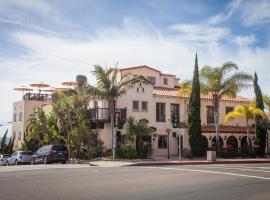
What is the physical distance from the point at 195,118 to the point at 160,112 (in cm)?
406

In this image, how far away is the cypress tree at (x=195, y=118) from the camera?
3438 centimetres

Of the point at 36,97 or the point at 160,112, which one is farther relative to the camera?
the point at 36,97

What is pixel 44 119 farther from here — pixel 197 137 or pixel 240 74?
pixel 240 74

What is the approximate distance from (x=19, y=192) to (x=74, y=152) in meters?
21.1

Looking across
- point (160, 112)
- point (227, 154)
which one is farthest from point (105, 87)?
point (227, 154)

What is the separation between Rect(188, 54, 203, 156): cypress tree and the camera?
34.4m

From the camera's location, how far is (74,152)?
1265 inches

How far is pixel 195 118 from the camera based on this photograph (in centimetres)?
3472

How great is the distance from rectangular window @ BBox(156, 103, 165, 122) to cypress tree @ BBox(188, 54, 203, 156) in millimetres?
3233

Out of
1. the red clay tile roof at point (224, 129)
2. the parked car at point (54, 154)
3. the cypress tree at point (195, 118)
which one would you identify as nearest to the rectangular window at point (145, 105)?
the red clay tile roof at point (224, 129)

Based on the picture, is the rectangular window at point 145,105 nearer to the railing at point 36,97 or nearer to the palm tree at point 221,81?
the palm tree at point 221,81

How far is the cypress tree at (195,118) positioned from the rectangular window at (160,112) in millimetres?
3233

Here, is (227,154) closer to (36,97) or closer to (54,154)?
(54,154)

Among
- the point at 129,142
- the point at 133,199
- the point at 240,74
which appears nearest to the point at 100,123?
the point at 129,142
